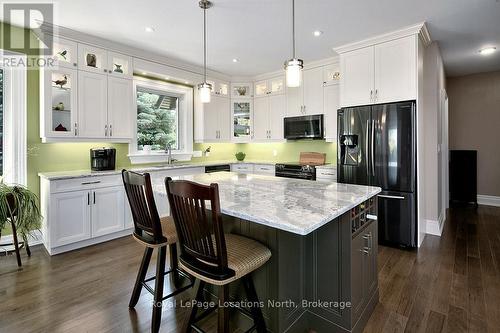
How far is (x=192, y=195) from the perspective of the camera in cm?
129

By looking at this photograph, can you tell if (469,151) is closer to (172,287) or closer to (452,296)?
(452,296)

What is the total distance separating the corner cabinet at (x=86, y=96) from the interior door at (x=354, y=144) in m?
3.01

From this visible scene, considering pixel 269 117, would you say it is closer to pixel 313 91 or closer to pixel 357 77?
pixel 313 91

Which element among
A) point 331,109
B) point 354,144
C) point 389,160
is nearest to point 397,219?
point 389,160

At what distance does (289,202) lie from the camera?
1.64 meters

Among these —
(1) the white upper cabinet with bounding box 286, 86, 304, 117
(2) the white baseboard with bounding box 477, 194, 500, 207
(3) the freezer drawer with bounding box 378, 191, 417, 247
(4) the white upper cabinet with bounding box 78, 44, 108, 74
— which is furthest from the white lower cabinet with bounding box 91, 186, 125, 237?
(2) the white baseboard with bounding box 477, 194, 500, 207

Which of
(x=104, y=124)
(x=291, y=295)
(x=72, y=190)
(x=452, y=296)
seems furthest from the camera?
(x=104, y=124)

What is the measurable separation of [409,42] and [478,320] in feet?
9.40

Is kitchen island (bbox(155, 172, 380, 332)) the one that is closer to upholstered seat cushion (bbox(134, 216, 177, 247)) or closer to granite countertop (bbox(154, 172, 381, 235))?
granite countertop (bbox(154, 172, 381, 235))

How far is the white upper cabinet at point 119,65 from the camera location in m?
3.69

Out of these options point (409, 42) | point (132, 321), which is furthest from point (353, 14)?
point (132, 321)

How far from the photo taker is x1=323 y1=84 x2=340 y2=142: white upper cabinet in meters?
4.33

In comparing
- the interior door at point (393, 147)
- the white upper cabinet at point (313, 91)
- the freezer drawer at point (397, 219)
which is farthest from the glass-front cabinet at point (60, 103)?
the freezer drawer at point (397, 219)

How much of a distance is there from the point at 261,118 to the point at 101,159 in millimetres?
2971
